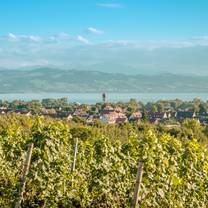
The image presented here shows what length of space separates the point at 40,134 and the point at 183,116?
13211 centimetres

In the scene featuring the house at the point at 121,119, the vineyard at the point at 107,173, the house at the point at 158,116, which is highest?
the vineyard at the point at 107,173

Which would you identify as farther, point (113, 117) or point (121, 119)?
point (113, 117)

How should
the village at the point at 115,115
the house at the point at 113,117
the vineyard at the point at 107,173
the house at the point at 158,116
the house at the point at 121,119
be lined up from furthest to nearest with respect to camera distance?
the house at the point at 158,116 → the house at the point at 113,117 → the village at the point at 115,115 → the house at the point at 121,119 → the vineyard at the point at 107,173

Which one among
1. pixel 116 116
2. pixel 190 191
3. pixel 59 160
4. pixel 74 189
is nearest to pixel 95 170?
pixel 74 189

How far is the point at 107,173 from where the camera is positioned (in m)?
11.1

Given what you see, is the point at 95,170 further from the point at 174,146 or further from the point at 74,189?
the point at 174,146

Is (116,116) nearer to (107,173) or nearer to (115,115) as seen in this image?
(115,115)

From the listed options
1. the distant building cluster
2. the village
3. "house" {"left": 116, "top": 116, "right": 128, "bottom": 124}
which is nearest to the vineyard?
the village

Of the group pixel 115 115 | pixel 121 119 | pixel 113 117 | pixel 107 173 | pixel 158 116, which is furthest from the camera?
pixel 158 116

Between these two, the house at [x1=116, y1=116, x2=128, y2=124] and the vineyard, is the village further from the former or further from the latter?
the vineyard

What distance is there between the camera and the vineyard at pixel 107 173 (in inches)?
383

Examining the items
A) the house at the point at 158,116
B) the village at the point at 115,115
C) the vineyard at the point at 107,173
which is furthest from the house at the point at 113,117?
the vineyard at the point at 107,173

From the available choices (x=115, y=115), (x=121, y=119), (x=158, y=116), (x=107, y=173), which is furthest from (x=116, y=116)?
(x=107, y=173)

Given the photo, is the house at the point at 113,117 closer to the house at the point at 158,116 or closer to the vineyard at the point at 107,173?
the house at the point at 158,116
